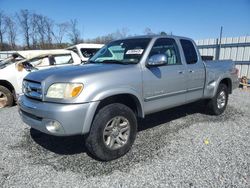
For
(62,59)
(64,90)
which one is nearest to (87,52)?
(62,59)

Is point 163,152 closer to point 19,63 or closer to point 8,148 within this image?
point 8,148

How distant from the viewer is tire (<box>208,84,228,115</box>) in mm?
5777

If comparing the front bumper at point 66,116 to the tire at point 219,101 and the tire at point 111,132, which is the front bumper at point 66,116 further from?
the tire at point 219,101

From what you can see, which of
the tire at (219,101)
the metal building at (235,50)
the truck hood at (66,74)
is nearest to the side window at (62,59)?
the truck hood at (66,74)

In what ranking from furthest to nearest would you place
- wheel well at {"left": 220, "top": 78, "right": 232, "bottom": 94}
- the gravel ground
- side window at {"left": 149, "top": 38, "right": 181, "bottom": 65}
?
wheel well at {"left": 220, "top": 78, "right": 232, "bottom": 94}, side window at {"left": 149, "top": 38, "right": 181, "bottom": 65}, the gravel ground

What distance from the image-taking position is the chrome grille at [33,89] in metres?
3.41

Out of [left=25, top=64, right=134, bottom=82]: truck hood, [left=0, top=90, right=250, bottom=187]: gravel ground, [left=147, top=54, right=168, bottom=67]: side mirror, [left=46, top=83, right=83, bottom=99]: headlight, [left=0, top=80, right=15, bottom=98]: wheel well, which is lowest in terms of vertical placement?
[left=0, top=90, right=250, bottom=187]: gravel ground

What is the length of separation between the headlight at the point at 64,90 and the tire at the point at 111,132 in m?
0.47

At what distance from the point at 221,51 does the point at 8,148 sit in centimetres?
1074

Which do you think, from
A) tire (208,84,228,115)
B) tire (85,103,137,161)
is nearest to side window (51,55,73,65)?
tire (208,84,228,115)

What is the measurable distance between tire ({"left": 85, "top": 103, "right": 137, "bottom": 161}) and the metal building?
913 cm

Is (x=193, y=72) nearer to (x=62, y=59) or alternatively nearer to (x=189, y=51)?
(x=189, y=51)

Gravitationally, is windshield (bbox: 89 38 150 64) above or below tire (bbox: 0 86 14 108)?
above

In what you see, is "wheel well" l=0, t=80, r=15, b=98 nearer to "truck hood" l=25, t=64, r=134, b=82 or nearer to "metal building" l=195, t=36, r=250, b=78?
"truck hood" l=25, t=64, r=134, b=82
